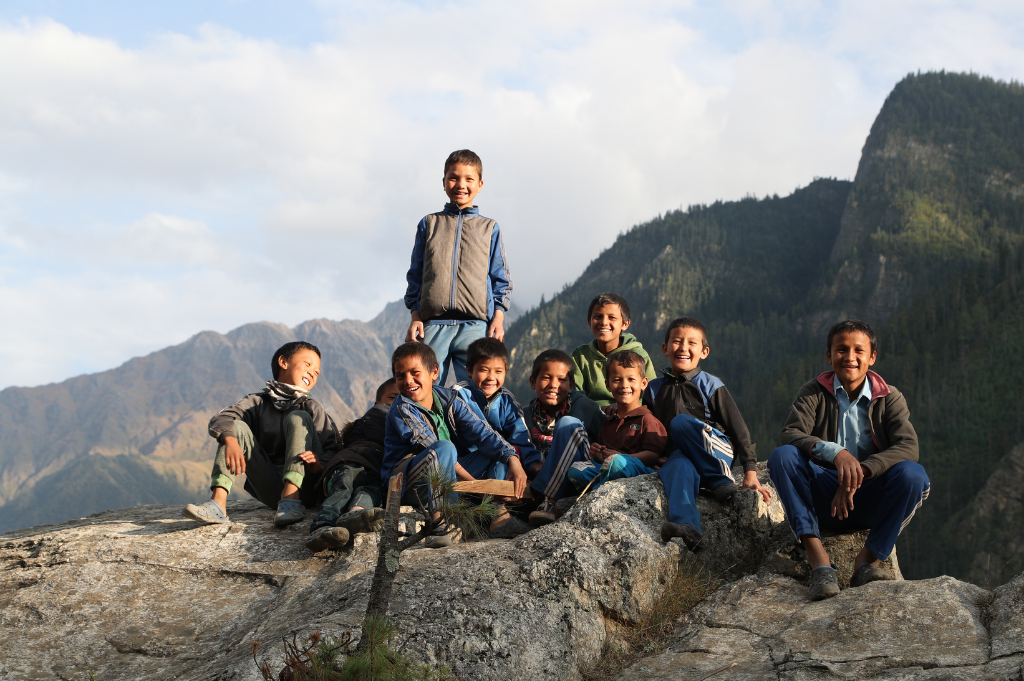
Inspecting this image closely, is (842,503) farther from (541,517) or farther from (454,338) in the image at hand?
(454,338)

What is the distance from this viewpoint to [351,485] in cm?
573

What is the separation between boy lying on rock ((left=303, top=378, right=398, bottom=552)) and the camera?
530cm

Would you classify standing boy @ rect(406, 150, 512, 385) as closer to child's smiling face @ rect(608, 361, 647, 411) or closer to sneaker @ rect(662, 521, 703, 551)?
child's smiling face @ rect(608, 361, 647, 411)

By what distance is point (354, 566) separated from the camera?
5.17 meters

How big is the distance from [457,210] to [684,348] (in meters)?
2.95

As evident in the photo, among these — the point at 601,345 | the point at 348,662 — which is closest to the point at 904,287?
the point at 601,345

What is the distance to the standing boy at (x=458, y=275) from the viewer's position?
24.4ft

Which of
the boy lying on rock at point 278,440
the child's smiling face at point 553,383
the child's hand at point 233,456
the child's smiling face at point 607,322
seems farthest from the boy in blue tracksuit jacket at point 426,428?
the child's smiling face at point 607,322

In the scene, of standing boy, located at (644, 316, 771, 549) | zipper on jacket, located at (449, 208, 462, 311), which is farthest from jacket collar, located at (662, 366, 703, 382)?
zipper on jacket, located at (449, 208, 462, 311)

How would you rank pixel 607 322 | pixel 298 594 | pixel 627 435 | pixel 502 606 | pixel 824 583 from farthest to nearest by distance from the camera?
pixel 607 322 → pixel 627 435 → pixel 298 594 → pixel 824 583 → pixel 502 606

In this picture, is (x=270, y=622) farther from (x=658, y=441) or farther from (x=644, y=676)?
(x=658, y=441)

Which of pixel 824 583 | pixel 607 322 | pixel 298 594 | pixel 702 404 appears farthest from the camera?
pixel 607 322

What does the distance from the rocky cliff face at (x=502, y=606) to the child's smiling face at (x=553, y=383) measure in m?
1.30

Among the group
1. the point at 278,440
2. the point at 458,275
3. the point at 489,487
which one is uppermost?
the point at 458,275
